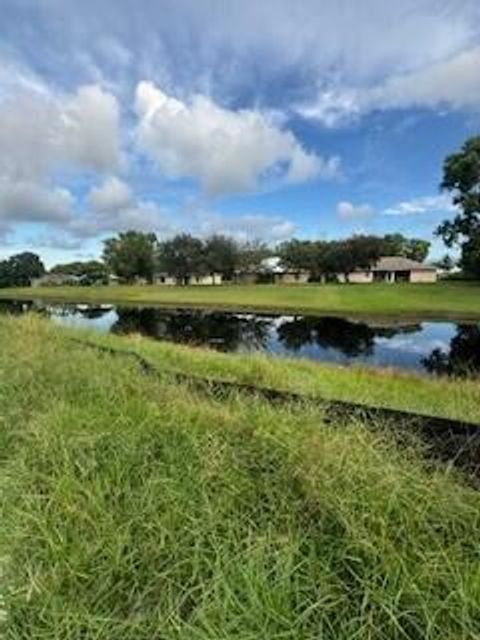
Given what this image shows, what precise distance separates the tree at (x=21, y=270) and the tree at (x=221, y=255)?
4421cm

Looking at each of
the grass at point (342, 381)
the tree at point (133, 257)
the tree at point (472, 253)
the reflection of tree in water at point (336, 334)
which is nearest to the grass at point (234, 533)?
the grass at point (342, 381)

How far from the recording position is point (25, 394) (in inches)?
276

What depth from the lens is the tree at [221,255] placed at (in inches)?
3937

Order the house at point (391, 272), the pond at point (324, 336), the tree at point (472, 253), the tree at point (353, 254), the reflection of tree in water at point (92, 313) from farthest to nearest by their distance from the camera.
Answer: the house at point (391, 272) < the tree at point (353, 254) < the tree at point (472, 253) < the reflection of tree in water at point (92, 313) < the pond at point (324, 336)

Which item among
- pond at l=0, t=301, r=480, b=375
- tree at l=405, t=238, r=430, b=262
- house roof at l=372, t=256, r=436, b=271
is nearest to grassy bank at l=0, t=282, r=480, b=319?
pond at l=0, t=301, r=480, b=375

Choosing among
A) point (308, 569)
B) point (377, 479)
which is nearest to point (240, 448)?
point (377, 479)

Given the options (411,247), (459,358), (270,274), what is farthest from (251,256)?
(459,358)

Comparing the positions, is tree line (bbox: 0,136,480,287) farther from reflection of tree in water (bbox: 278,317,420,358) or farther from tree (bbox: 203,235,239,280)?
reflection of tree in water (bbox: 278,317,420,358)

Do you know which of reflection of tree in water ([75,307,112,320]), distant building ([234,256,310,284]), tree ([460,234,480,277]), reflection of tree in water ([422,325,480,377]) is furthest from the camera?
distant building ([234,256,310,284])

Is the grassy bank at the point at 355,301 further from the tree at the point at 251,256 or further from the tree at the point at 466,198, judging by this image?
the tree at the point at 251,256

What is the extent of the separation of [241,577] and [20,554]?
1.35m

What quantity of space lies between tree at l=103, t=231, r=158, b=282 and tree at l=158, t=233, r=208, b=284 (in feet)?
12.9

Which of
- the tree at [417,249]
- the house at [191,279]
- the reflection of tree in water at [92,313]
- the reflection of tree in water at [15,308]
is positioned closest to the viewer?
the reflection of tree in water at [15,308]

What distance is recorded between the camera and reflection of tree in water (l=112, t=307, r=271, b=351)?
101ft
